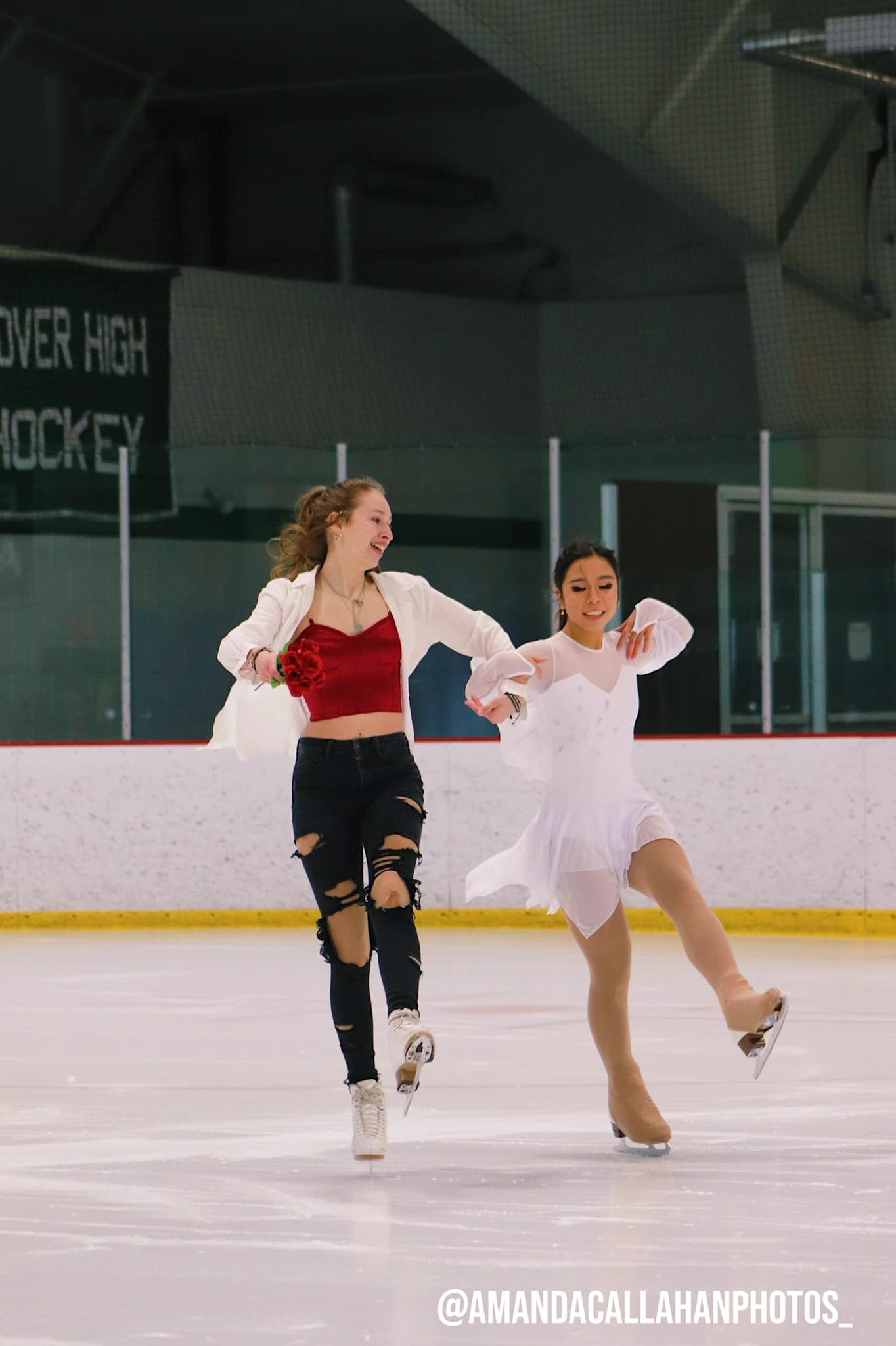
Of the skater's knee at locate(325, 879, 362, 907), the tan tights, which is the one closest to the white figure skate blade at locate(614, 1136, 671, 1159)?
the tan tights

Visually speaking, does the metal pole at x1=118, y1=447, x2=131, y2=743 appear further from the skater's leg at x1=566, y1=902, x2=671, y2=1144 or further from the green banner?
the skater's leg at x1=566, y1=902, x2=671, y2=1144

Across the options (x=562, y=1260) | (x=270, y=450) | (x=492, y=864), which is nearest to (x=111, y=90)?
(x=270, y=450)

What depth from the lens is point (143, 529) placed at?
29.8 feet

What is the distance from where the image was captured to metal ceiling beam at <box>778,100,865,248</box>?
523 inches

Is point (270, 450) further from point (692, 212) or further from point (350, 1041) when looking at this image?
point (350, 1041)

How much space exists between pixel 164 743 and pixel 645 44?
6.54 m

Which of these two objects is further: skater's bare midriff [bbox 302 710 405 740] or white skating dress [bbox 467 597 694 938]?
white skating dress [bbox 467 597 694 938]

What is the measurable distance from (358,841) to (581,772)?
46 centimetres

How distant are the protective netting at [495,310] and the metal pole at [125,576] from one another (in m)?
0.05

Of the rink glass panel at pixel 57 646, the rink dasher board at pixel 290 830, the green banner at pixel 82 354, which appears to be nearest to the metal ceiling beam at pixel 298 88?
the green banner at pixel 82 354

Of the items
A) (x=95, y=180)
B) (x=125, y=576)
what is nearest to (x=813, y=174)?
(x=95, y=180)

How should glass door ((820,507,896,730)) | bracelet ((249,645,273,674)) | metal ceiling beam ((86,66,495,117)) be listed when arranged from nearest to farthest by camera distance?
bracelet ((249,645,273,674))
glass door ((820,507,896,730))
metal ceiling beam ((86,66,495,117))

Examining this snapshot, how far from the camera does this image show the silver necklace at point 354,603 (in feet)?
12.0

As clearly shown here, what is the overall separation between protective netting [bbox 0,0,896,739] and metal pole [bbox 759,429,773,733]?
0.04 metres
